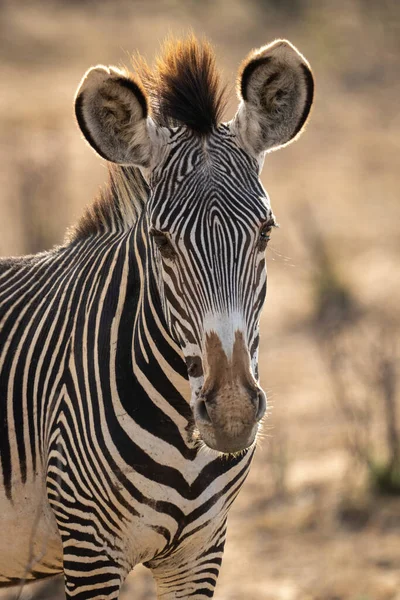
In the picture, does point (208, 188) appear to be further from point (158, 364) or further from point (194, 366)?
point (158, 364)

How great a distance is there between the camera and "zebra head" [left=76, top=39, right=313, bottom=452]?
11.8 ft

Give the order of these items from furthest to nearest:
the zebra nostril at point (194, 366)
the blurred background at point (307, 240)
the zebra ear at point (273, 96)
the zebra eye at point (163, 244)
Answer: the blurred background at point (307, 240)
the zebra ear at point (273, 96)
the zebra eye at point (163, 244)
the zebra nostril at point (194, 366)

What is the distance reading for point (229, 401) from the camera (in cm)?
351

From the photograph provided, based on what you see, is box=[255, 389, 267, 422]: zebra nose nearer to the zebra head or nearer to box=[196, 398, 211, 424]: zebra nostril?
the zebra head

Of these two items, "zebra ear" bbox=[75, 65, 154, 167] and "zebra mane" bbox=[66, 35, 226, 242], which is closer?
"zebra ear" bbox=[75, 65, 154, 167]

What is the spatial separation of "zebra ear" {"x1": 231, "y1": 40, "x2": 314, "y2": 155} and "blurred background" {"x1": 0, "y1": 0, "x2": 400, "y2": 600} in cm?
28

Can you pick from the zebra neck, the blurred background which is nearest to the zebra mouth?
the zebra neck

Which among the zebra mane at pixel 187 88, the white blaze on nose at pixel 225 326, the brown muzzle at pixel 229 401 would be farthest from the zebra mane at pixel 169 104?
the brown muzzle at pixel 229 401

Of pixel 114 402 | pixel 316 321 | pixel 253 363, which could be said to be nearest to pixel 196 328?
pixel 253 363

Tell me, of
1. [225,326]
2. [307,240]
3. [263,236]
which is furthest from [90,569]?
[307,240]

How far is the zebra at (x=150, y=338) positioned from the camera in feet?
12.3

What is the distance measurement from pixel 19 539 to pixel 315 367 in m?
9.23

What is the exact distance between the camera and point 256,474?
1028 centimetres

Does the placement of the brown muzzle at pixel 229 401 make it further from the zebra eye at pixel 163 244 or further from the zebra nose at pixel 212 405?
the zebra eye at pixel 163 244
